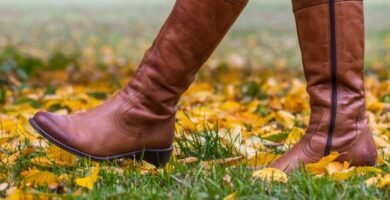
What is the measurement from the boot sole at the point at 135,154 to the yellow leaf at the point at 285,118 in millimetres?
962

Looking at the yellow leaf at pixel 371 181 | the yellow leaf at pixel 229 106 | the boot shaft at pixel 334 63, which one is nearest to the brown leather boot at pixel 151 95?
the boot shaft at pixel 334 63

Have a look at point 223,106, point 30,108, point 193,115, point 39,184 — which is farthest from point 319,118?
point 30,108

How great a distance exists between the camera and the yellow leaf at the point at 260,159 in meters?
2.32

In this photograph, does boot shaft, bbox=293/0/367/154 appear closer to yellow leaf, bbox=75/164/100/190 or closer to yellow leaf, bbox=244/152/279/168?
yellow leaf, bbox=244/152/279/168

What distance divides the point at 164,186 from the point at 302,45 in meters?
0.59

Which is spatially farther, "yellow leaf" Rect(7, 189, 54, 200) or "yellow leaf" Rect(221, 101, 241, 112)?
"yellow leaf" Rect(221, 101, 241, 112)

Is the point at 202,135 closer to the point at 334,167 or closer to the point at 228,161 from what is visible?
the point at 228,161

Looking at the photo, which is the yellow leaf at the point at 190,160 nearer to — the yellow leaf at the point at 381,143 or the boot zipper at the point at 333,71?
the boot zipper at the point at 333,71

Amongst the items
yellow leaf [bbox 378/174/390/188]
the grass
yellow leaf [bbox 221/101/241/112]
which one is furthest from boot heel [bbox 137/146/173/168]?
yellow leaf [bbox 221/101/241/112]

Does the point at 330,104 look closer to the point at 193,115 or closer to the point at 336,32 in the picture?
the point at 336,32

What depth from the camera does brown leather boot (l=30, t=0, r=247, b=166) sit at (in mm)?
2299

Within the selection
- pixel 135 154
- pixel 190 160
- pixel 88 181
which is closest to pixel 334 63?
pixel 190 160

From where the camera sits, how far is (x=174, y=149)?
2.65 m

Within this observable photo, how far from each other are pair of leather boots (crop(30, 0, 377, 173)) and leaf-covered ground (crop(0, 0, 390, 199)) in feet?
0.24
